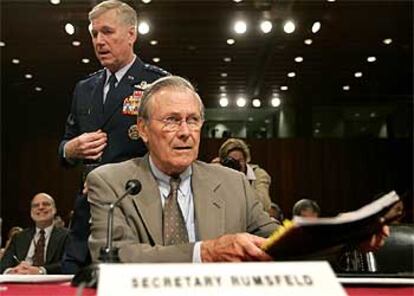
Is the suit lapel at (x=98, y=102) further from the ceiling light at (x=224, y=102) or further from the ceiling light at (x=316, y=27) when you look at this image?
the ceiling light at (x=224, y=102)

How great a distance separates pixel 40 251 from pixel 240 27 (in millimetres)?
3600

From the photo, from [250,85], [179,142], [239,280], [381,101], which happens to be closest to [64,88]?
[250,85]

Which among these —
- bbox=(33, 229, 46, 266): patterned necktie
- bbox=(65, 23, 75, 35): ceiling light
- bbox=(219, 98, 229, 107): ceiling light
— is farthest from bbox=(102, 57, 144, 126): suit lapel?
bbox=(219, 98, 229, 107): ceiling light

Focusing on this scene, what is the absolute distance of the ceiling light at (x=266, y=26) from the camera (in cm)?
705

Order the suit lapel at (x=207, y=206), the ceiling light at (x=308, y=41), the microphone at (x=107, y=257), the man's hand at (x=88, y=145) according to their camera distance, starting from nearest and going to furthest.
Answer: the microphone at (x=107, y=257)
the suit lapel at (x=207, y=206)
the man's hand at (x=88, y=145)
the ceiling light at (x=308, y=41)

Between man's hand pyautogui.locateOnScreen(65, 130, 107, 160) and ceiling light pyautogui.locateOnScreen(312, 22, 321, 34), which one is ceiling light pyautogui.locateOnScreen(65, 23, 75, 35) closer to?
ceiling light pyautogui.locateOnScreen(312, 22, 321, 34)

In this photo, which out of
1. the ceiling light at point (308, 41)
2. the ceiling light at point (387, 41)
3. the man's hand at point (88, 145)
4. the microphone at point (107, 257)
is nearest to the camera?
the microphone at point (107, 257)

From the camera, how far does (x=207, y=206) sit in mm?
1642

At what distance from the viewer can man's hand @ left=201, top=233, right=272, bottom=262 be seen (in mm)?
1216

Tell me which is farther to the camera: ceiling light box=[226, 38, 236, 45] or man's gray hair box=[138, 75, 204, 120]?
ceiling light box=[226, 38, 236, 45]

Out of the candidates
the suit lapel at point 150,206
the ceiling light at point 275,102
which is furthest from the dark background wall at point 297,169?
the suit lapel at point 150,206

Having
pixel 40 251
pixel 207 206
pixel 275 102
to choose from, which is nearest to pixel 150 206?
pixel 207 206

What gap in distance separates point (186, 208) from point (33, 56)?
21.9 ft

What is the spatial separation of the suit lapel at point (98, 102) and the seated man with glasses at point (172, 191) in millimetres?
428
